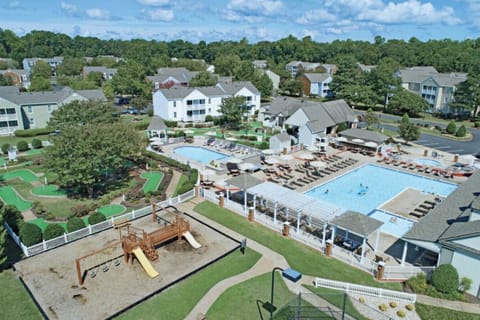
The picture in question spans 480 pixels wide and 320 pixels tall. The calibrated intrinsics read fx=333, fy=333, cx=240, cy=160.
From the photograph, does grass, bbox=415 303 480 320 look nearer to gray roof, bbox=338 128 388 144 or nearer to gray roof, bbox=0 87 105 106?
gray roof, bbox=338 128 388 144

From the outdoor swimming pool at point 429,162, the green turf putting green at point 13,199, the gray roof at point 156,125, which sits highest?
the gray roof at point 156,125

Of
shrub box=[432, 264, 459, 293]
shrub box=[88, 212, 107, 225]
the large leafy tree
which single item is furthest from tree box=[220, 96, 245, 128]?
the large leafy tree

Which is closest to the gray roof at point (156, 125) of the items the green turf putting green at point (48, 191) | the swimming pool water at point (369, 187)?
the green turf putting green at point (48, 191)

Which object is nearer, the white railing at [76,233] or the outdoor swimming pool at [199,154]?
the white railing at [76,233]

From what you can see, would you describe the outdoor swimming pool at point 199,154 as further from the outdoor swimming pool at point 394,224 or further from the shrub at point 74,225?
the outdoor swimming pool at point 394,224

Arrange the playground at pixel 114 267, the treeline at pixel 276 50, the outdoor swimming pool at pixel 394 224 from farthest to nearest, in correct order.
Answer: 1. the treeline at pixel 276 50
2. the outdoor swimming pool at pixel 394 224
3. the playground at pixel 114 267

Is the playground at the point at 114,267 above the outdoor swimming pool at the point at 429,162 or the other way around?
the other way around

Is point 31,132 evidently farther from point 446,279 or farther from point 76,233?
point 446,279
